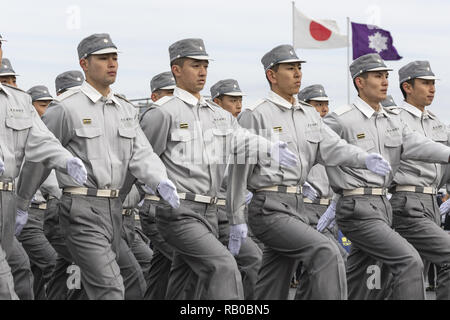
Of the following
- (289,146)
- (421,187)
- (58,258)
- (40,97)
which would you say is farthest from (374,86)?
(40,97)

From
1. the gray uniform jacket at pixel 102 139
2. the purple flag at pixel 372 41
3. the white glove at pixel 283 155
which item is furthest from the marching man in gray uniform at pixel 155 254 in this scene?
the purple flag at pixel 372 41

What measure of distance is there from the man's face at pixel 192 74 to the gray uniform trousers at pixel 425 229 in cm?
241

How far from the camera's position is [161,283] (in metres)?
11.0

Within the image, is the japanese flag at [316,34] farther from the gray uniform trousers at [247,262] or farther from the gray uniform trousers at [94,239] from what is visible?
the gray uniform trousers at [94,239]

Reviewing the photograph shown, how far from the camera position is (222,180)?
396 inches

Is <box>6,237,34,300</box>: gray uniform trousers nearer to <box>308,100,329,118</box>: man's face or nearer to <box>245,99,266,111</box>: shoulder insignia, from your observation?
<box>245,99,266,111</box>: shoulder insignia

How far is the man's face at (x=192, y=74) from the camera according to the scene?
1002 cm

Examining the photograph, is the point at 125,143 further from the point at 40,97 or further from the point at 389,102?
the point at 389,102

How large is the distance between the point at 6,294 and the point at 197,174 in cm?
231

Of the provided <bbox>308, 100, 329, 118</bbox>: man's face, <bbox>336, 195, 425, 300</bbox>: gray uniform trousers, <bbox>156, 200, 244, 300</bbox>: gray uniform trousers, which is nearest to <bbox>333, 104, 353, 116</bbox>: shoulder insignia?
<bbox>336, 195, 425, 300</bbox>: gray uniform trousers

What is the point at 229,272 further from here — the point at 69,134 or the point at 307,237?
the point at 69,134

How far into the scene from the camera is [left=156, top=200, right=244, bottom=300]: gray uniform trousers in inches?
352

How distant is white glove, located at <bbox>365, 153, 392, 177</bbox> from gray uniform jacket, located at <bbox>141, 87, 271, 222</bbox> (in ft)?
3.48
